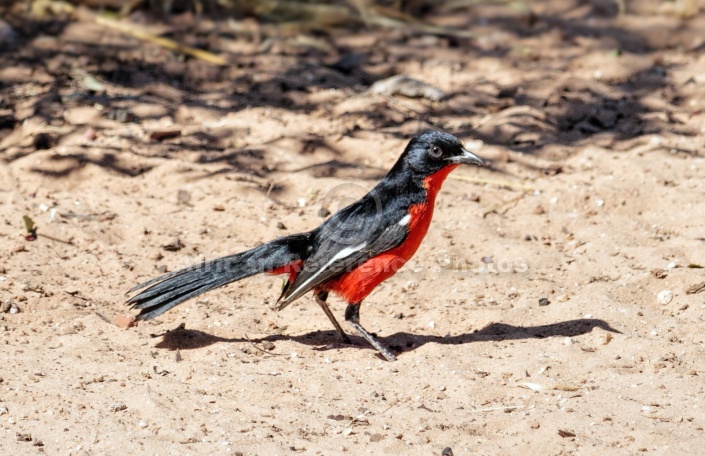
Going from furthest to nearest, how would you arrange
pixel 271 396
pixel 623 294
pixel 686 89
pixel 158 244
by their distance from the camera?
pixel 686 89 → pixel 158 244 → pixel 623 294 → pixel 271 396

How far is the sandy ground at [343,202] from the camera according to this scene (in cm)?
457

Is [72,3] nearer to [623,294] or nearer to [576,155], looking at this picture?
[576,155]

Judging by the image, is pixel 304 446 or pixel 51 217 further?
pixel 51 217

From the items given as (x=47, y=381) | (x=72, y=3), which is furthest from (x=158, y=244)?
(x=72, y=3)

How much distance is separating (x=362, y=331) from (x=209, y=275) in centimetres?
94

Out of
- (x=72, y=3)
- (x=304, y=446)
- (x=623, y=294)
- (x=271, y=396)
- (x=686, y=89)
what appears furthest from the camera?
(x=72, y=3)

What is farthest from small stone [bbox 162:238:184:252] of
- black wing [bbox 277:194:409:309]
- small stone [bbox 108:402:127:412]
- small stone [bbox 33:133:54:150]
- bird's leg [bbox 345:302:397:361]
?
small stone [bbox 108:402:127:412]

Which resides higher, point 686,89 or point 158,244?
point 686,89

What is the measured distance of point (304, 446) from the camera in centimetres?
431

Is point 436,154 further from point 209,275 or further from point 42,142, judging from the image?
point 42,142

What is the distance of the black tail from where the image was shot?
5309mm

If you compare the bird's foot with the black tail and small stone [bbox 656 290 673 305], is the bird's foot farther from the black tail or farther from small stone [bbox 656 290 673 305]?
small stone [bbox 656 290 673 305]

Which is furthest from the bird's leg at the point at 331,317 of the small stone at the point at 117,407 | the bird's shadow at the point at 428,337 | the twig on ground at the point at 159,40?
the twig on ground at the point at 159,40

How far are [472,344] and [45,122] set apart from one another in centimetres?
420
